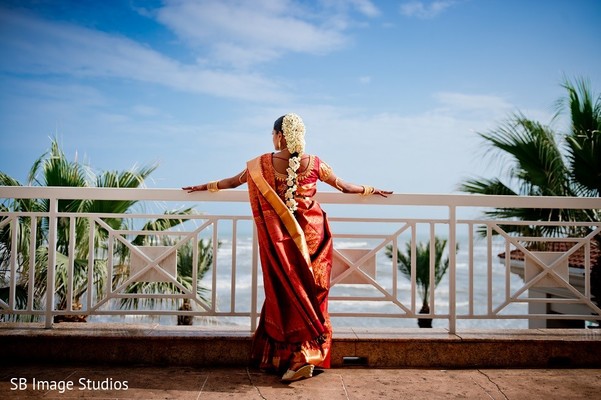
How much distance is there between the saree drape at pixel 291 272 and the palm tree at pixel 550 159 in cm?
458

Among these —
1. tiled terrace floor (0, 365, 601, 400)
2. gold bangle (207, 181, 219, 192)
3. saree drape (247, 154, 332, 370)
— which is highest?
gold bangle (207, 181, 219, 192)

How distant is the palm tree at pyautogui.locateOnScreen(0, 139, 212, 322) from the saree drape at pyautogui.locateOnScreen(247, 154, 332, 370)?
8.54 ft

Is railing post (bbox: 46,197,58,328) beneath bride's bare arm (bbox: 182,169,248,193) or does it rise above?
beneath

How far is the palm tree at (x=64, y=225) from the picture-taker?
16.6ft

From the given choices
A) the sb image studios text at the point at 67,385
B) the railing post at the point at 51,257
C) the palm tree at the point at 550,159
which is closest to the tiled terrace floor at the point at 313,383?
the sb image studios text at the point at 67,385

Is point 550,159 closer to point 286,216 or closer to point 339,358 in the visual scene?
point 339,358

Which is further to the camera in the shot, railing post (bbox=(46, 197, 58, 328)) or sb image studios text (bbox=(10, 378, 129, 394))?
railing post (bbox=(46, 197, 58, 328))

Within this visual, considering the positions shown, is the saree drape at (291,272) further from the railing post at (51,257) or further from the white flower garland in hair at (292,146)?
the railing post at (51,257)

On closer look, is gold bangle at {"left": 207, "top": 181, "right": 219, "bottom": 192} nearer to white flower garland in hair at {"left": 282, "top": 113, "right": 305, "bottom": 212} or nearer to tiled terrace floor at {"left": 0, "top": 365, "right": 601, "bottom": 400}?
white flower garland in hair at {"left": 282, "top": 113, "right": 305, "bottom": 212}

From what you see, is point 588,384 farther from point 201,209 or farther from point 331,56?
point 331,56

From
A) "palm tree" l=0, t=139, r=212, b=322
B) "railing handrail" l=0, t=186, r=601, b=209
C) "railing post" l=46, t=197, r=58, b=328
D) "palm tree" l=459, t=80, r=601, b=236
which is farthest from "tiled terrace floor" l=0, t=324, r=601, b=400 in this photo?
"palm tree" l=459, t=80, r=601, b=236

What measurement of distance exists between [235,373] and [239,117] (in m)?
62.4

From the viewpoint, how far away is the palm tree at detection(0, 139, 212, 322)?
16.6 feet

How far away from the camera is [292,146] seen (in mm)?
3154
